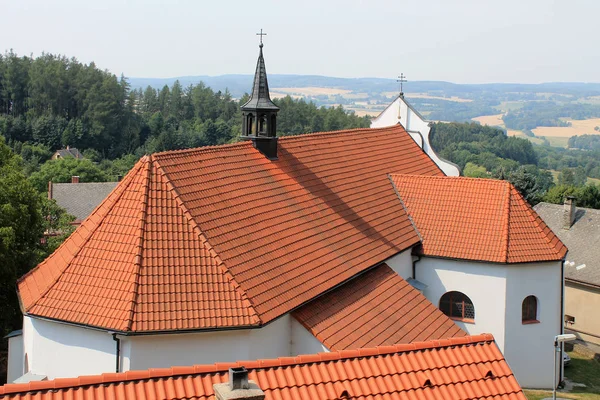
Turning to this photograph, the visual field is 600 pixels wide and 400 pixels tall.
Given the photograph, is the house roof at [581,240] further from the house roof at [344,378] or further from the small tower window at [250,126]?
the house roof at [344,378]

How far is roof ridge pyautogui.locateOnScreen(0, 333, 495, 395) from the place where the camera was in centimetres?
902

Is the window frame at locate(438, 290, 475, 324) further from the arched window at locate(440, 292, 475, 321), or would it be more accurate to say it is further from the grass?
the grass

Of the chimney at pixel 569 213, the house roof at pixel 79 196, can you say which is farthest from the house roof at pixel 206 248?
the house roof at pixel 79 196

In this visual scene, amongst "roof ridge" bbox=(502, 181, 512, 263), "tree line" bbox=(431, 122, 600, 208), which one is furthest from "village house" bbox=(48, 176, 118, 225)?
"tree line" bbox=(431, 122, 600, 208)

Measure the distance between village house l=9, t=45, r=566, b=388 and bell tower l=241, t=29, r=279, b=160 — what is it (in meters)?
0.05

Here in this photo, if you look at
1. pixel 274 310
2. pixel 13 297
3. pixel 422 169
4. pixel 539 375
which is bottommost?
pixel 539 375

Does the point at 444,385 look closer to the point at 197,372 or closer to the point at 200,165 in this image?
the point at 197,372

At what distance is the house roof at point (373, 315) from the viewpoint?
17.8 meters

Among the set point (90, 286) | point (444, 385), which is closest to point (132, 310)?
point (90, 286)

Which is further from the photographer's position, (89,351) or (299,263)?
(299,263)

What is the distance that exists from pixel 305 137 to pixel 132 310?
458 inches

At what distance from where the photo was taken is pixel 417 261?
2519 centimetres

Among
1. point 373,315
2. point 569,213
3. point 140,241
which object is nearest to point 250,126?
point 373,315

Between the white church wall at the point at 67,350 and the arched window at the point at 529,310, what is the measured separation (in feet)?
47.7
